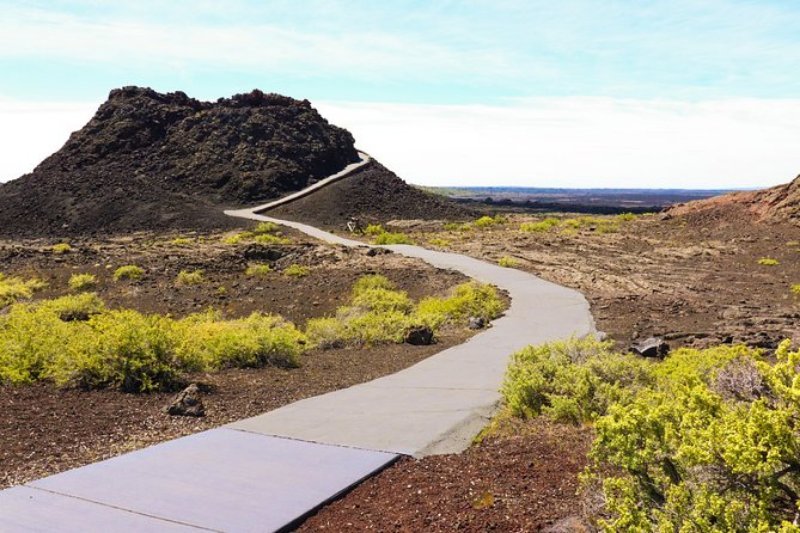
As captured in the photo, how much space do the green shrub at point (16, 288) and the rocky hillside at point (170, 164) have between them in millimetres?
20069

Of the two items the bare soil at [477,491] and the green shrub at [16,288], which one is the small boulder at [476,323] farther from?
the green shrub at [16,288]

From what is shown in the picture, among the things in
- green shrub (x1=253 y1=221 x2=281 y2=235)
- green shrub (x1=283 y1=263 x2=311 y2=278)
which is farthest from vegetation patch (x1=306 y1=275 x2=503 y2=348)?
green shrub (x1=253 y1=221 x2=281 y2=235)

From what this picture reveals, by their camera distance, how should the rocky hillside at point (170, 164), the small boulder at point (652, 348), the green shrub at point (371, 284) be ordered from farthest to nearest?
the rocky hillside at point (170, 164)
the green shrub at point (371, 284)
the small boulder at point (652, 348)

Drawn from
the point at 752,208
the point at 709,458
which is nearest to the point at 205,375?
the point at 709,458

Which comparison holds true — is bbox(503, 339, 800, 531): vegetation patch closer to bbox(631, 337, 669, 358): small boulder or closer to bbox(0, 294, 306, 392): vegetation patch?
bbox(631, 337, 669, 358): small boulder

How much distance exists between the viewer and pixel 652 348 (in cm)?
1000

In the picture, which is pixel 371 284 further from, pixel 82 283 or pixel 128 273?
pixel 82 283

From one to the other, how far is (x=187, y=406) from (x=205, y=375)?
200 cm

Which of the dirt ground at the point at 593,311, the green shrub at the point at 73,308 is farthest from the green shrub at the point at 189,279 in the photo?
the dirt ground at the point at 593,311

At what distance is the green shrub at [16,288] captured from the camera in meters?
20.5

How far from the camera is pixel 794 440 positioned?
3.04 metres

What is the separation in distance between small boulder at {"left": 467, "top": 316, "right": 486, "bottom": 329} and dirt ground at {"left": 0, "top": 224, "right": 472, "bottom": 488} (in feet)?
1.13

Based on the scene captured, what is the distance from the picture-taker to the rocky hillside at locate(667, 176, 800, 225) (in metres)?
32.7

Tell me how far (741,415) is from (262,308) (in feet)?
52.4
